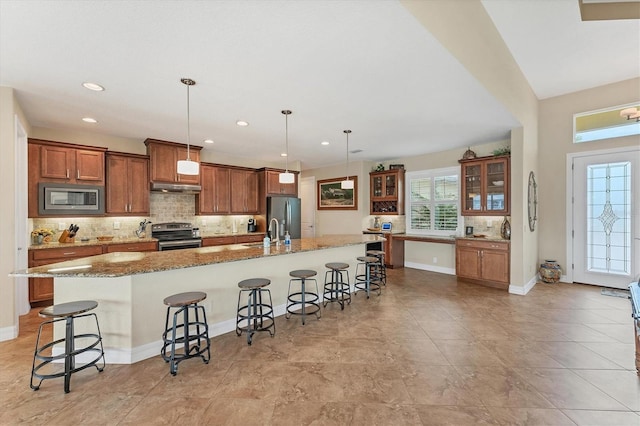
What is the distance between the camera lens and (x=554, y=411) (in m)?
1.93

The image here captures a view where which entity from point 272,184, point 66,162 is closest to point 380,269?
point 272,184

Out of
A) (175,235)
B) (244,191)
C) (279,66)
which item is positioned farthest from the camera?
(244,191)

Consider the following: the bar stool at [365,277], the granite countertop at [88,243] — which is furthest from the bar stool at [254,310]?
the granite countertop at [88,243]

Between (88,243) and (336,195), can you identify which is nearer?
(88,243)

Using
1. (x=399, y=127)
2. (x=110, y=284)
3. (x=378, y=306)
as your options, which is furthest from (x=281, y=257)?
(x=399, y=127)

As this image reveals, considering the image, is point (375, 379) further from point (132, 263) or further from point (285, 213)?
point (285, 213)

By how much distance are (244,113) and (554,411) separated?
13.8 ft

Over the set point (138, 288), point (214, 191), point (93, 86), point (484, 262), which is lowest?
point (484, 262)

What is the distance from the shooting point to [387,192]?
6.90m

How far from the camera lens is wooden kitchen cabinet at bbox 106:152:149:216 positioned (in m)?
4.68

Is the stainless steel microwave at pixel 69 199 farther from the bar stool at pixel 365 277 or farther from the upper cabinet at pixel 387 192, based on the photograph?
the upper cabinet at pixel 387 192

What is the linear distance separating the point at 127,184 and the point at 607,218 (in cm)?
835

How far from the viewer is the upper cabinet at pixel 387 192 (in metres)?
6.74

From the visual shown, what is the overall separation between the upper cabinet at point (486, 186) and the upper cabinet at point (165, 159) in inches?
208
